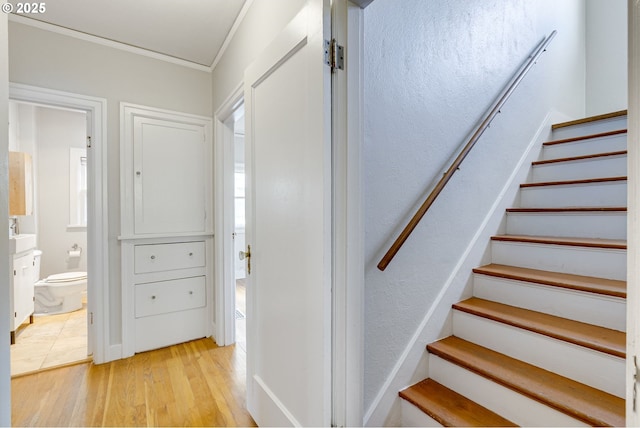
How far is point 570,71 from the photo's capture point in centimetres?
288

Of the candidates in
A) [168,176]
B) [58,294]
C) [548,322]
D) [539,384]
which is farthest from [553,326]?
[58,294]

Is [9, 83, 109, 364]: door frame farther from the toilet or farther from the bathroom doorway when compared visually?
the toilet

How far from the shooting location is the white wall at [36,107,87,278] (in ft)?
12.6

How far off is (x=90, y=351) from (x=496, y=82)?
3.59m

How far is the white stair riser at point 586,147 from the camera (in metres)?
2.01

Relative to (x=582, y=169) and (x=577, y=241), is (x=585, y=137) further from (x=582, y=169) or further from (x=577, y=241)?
(x=577, y=241)

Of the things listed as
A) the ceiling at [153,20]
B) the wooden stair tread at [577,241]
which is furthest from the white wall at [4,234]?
the wooden stair tread at [577,241]

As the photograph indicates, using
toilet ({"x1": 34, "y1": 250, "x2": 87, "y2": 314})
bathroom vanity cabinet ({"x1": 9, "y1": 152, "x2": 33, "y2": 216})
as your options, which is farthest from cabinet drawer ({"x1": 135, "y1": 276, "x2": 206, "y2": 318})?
bathroom vanity cabinet ({"x1": 9, "y1": 152, "x2": 33, "y2": 216})

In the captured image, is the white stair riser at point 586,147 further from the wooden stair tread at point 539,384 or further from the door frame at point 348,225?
the door frame at point 348,225

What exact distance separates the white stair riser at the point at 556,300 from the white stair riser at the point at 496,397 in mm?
517

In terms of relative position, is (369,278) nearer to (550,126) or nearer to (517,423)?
(517,423)

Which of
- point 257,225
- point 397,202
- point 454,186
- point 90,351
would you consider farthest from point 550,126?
point 90,351

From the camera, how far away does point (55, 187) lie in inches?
154

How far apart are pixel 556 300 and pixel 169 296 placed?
273cm
